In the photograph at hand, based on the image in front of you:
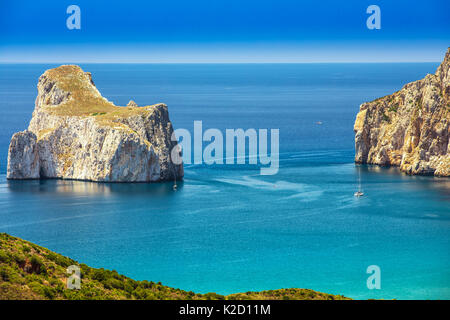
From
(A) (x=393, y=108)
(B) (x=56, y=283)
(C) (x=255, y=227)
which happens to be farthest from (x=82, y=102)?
(B) (x=56, y=283)

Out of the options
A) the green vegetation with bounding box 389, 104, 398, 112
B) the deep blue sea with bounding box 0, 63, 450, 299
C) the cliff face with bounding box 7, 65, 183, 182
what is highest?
the green vegetation with bounding box 389, 104, 398, 112

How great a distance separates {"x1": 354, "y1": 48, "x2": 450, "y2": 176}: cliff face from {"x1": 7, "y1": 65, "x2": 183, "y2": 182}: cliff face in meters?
35.1

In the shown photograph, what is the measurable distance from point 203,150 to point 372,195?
1982 inches

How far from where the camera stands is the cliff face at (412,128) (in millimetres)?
129875

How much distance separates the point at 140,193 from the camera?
392 feet

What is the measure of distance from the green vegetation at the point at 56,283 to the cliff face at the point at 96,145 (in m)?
70.2

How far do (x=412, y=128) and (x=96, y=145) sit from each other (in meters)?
50.8

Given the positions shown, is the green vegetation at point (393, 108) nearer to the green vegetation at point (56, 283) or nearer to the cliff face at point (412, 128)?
the cliff face at point (412, 128)

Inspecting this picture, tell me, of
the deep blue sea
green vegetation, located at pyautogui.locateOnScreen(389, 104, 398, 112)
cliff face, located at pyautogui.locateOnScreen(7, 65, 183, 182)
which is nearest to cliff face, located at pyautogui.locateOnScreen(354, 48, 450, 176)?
green vegetation, located at pyautogui.locateOnScreen(389, 104, 398, 112)

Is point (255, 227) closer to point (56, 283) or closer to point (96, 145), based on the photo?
point (96, 145)

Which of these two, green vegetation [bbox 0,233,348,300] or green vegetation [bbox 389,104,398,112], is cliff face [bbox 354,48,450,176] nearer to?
green vegetation [bbox 389,104,398,112]

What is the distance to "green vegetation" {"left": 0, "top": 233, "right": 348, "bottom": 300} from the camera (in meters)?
43.8
